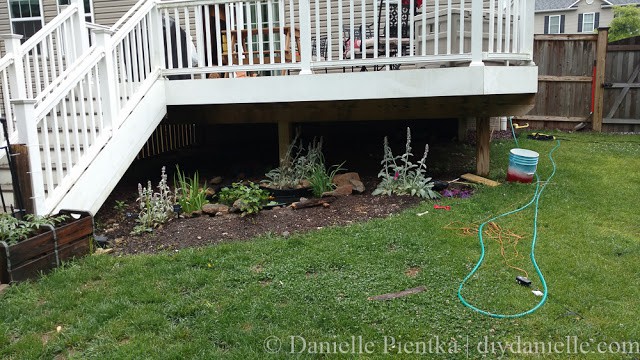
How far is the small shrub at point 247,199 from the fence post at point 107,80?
129cm

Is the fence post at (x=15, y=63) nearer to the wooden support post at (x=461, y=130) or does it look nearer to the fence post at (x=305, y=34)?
the fence post at (x=305, y=34)

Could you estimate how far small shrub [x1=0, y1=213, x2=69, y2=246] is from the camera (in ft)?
12.2

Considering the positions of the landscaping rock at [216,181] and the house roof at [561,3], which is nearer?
the landscaping rock at [216,181]

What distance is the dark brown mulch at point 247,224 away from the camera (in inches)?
174

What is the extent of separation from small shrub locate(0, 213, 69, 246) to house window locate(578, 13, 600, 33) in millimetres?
31138

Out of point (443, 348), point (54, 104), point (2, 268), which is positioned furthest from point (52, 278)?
point (443, 348)

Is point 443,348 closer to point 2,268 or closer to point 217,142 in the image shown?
point 2,268

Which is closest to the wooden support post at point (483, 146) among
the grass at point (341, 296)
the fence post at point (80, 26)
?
the grass at point (341, 296)

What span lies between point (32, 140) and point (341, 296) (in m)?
2.73

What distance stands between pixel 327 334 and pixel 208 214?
2.58 meters

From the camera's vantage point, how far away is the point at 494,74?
5211 mm

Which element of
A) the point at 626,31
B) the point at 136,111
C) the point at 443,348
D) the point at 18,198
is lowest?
the point at 443,348

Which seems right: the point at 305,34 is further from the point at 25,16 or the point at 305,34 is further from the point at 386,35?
the point at 25,16

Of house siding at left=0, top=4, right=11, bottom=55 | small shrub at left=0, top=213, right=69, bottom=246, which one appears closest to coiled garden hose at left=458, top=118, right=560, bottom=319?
small shrub at left=0, top=213, right=69, bottom=246
